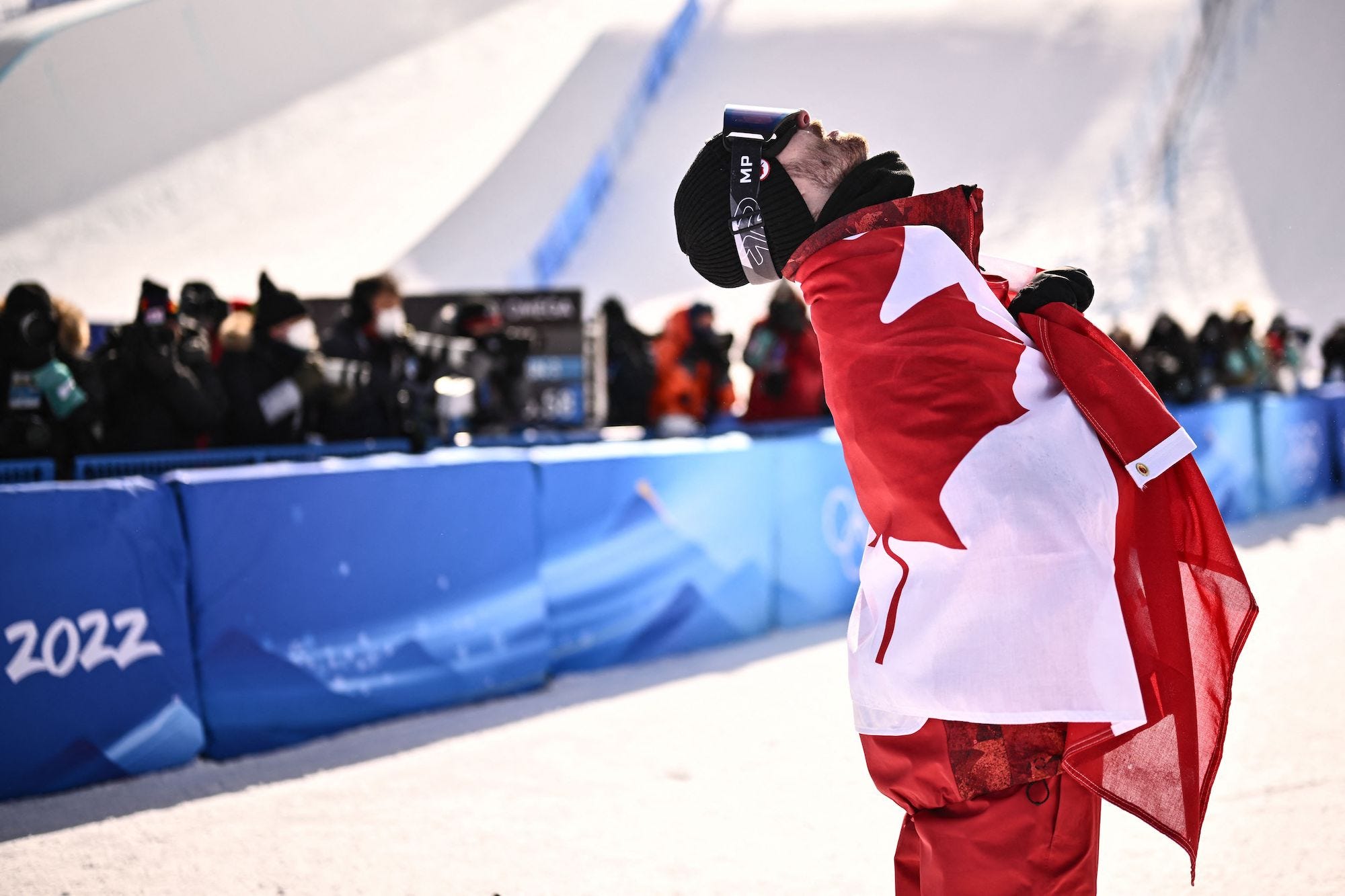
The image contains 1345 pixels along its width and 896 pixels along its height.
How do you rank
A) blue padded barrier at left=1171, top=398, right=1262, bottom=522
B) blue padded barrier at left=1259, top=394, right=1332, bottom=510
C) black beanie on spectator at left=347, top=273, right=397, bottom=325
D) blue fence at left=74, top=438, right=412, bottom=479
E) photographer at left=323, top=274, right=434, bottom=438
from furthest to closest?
blue padded barrier at left=1259, top=394, right=1332, bottom=510 → blue padded barrier at left=1171, top=398, right=1262, bottom=522 → black beanie on spectator at left=347, top=273, right=397, bottom=325 → photographer at left=323, top=274, right=434, bottom=438 → blue fence at left=74, top=438, right=412, bottom=479

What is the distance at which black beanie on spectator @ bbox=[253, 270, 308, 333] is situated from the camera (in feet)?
18.5

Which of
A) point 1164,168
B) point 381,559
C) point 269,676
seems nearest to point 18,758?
point 269,676

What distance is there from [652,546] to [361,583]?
5.60 feet

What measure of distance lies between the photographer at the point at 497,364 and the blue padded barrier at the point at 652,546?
5.14 ft

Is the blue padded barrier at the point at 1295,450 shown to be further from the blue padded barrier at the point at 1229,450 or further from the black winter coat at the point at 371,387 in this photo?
the black winter coat at the point at 371,387

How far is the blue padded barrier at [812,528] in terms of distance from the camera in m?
6.84

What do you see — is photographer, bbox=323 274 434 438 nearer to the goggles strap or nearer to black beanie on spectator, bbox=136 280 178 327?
black beanie on spectator, bbox=136 280 178 327

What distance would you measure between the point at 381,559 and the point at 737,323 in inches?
811

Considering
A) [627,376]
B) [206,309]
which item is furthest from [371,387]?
[627,376]

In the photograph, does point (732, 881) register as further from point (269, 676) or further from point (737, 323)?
point (737, 323)

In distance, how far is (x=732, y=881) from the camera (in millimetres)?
3156

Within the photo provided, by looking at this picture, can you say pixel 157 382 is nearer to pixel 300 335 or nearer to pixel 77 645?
pixel 300 335

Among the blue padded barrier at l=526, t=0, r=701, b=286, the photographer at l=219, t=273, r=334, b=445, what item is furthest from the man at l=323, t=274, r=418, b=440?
the blue padded barrier at l=526, t=0, r=701, b=286

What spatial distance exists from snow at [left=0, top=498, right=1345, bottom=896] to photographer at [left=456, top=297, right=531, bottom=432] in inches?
105
